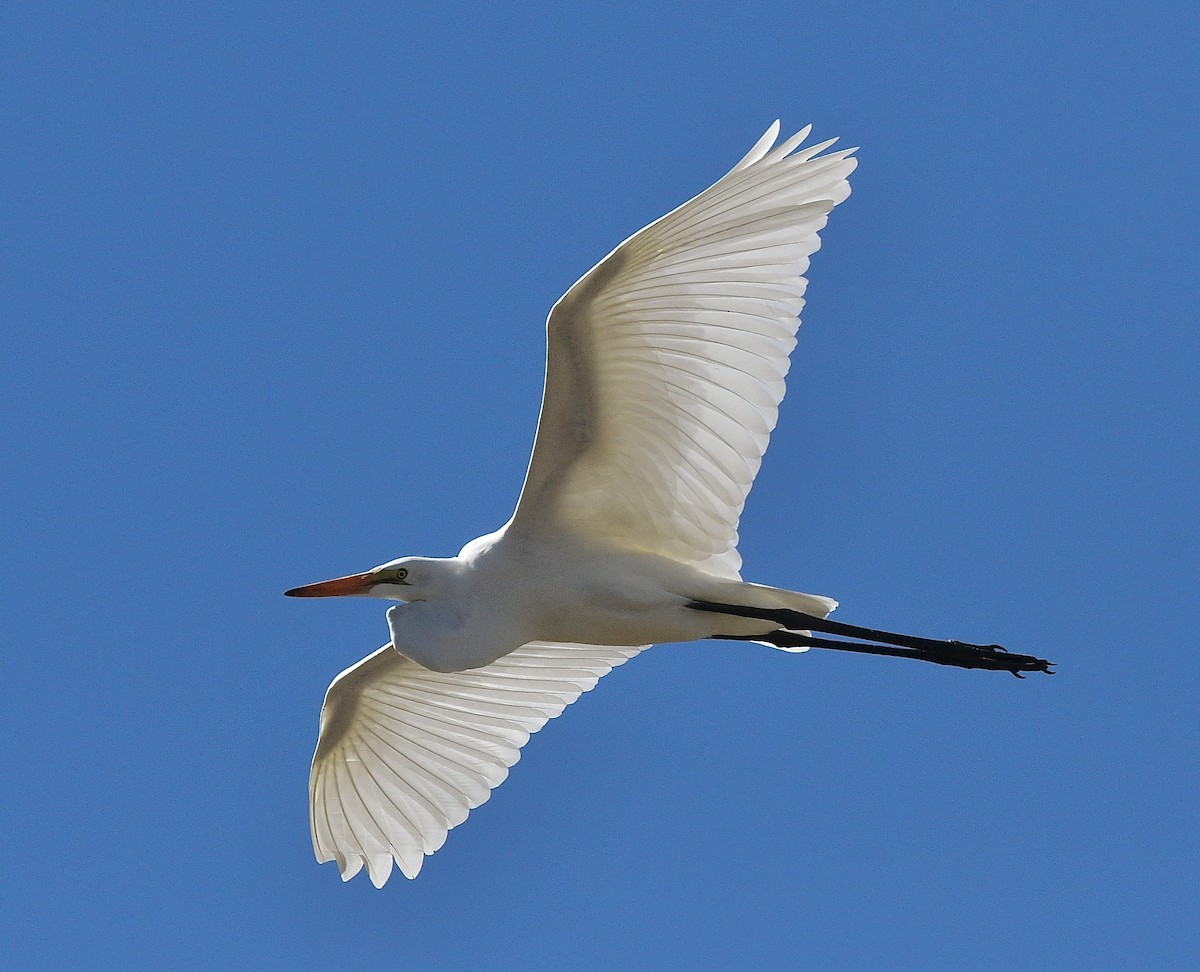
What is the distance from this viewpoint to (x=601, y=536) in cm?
771

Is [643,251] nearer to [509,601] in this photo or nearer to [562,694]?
[509,601]

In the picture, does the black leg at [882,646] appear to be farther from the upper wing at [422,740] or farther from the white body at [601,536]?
the upper wing at [422,740]

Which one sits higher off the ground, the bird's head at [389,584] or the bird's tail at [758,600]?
the bird's head at [389,584]

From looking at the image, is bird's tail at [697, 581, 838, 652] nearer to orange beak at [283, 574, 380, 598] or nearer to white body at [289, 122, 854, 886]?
white body at [289, 122, 854, 886]

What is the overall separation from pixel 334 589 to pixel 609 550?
132cm

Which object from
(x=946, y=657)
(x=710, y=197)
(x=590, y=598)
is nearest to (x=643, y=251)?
(x=710, y=197)

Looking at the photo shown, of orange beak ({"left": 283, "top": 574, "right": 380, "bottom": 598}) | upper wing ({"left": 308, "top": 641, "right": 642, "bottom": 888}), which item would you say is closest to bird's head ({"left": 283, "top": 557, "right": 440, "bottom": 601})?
orange beak ({"left": 283, "top": 574, "right": 380, "bottom": 598})

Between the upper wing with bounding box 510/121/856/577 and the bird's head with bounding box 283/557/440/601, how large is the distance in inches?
18.3

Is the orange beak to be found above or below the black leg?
above

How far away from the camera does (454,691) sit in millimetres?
8922

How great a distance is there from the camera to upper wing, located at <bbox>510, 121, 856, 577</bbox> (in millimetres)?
6820

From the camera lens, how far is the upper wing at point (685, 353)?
682 centimetres

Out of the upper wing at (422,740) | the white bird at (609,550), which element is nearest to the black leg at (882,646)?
the white bird at (609,550)

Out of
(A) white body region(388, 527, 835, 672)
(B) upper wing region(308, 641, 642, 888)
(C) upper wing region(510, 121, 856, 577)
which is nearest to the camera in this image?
(C) upper wing region(510, 121, 856, 577)
